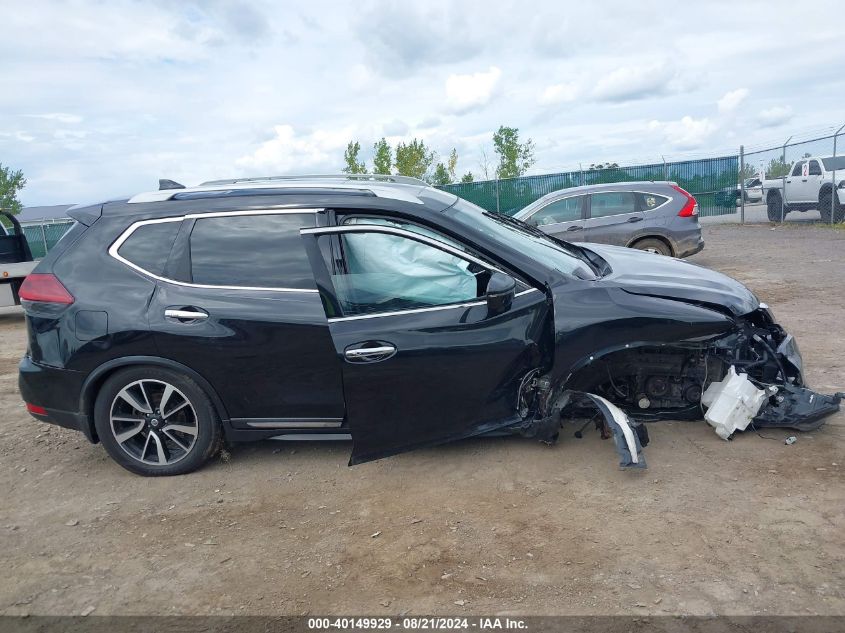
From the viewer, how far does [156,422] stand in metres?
4.40

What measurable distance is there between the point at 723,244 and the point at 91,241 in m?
15.1

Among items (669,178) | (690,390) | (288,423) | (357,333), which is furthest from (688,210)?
(669,178)

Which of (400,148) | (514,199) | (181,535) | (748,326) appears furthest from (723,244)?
(400,148)

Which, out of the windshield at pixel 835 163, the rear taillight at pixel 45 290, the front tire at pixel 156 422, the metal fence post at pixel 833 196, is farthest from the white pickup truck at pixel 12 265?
the windshield at pixel 835 163

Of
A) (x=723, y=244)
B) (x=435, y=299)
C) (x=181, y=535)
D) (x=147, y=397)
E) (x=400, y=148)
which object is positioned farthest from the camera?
(x=400, y=148)

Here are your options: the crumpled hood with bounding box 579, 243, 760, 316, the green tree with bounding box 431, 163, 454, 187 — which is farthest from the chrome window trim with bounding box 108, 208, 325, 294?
A: the green tree with bounding box 431, 163, 454, 187

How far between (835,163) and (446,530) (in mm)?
18446

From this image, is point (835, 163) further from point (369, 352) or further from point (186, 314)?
point (186, 314)

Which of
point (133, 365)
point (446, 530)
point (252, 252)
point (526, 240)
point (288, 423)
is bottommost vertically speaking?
point (446, 530)

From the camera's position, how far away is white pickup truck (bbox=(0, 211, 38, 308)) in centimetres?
1076

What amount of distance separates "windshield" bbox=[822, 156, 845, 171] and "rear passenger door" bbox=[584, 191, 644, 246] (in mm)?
9849

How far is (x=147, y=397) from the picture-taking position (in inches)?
172

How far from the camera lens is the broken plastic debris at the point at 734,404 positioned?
4.17 meters

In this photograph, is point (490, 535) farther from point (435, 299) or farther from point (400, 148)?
point (400, 148)
